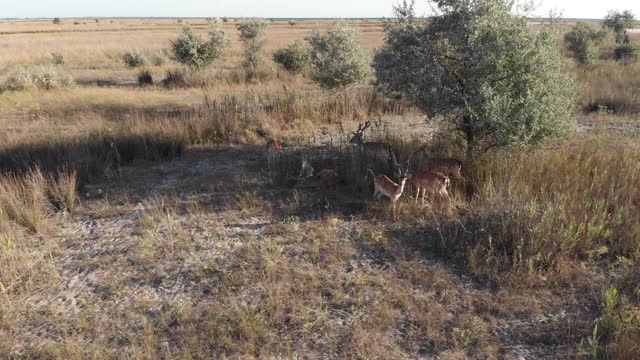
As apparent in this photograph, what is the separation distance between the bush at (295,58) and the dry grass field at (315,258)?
12703 mm

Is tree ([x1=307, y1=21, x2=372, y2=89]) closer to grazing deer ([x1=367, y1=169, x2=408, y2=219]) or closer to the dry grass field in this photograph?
the dry grass field

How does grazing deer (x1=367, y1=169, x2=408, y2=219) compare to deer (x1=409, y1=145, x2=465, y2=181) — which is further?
deer (x1=409, y1=145, x2=465, y2=181)

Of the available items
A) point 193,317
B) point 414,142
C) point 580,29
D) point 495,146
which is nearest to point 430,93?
point 495,146

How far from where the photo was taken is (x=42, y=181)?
20.7ft

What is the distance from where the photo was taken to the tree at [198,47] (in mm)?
20375

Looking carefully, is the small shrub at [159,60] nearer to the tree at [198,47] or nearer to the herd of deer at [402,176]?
the tree at [198,47]

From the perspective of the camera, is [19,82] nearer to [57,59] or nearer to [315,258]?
[57,59]

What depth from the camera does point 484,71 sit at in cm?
565

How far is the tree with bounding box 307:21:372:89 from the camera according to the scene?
12.6m

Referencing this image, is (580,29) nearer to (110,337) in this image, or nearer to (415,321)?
(415,321)

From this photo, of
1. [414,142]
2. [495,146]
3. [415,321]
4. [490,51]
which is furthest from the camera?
[414,142]

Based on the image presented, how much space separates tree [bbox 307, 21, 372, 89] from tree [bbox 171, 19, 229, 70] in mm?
9651

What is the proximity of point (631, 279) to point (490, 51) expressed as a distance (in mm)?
3080

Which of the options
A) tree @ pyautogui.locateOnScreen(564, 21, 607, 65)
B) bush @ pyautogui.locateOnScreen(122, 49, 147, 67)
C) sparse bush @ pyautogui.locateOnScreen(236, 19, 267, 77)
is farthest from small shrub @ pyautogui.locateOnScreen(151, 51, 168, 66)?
tree @ pyautogui.locateOnScreen(564, 21, 607, 65)
